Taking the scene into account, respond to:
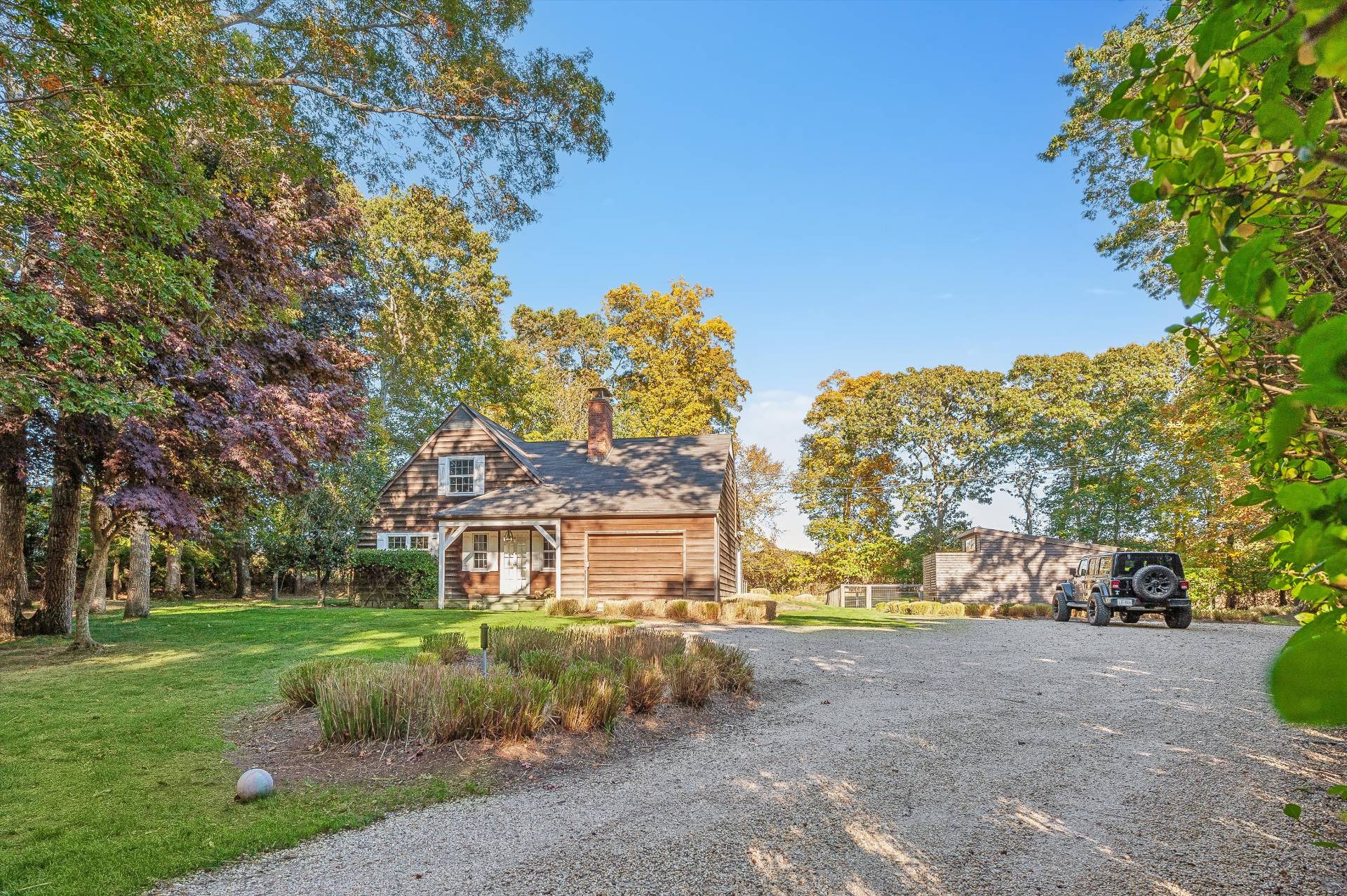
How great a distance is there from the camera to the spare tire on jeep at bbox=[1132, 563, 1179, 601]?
14891 millimetres

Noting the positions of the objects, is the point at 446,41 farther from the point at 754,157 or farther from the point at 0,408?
the point at 754,157

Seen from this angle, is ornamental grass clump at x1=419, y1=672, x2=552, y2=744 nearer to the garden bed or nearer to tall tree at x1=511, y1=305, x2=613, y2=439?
the garden bed

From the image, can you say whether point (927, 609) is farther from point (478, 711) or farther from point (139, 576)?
point (139, 576)

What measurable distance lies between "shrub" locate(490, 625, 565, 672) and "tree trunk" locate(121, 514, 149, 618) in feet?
38.3

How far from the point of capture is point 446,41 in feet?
31.9

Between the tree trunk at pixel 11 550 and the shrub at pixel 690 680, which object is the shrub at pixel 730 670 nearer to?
the shrub at pixel 690 680

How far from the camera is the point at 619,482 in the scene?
67.6ft

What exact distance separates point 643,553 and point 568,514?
8.16 ft

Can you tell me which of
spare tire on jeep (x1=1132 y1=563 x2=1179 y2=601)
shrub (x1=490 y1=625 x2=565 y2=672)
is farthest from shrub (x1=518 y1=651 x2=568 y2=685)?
spare tire on jeep (x1=1132 y1=563 x2=1179 y2=601)

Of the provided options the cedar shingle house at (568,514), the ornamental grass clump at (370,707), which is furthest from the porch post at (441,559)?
the ornamental grass clump at (370,707)

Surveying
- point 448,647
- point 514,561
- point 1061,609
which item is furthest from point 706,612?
point 1061,609

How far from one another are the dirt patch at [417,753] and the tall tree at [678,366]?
25014 millimetres

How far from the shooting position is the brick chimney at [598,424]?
22703 millimetres

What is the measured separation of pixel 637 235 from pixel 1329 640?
81.3 feet
